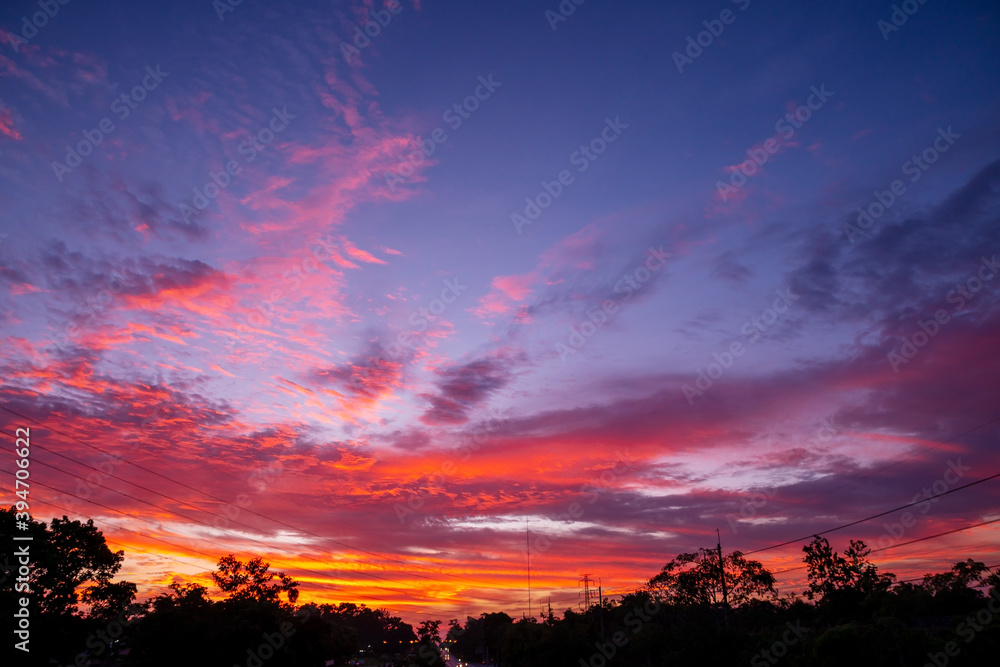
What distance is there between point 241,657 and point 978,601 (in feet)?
162

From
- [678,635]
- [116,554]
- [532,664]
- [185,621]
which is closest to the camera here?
[185,621]

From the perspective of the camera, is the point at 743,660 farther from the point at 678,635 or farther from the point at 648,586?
the point at 648,586

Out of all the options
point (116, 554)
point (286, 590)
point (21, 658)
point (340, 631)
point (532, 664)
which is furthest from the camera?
point (286, 590)

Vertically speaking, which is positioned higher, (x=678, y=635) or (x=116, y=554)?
(x=116, y=554)

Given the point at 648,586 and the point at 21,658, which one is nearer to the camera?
the point at 21,658

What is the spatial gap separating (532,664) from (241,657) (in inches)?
1359

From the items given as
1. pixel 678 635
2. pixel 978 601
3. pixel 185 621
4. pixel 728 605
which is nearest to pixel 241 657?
pixel 185 621

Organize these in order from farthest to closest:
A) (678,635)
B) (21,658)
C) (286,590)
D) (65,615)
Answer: (286,590)
(678,635)
(65,615)
(21,658)

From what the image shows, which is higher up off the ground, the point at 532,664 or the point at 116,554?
the point at 116,554

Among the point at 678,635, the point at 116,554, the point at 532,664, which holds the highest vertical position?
the point at 116,554

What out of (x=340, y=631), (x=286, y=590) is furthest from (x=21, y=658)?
(x=286, y=590)

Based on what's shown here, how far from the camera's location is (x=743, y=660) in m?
41.9

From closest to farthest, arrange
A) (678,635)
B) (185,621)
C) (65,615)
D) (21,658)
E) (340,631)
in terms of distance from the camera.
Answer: (21,658) < (185,621) < (65,615) < (678,635) < (340,631)

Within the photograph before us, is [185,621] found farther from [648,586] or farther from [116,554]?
[648,586]
